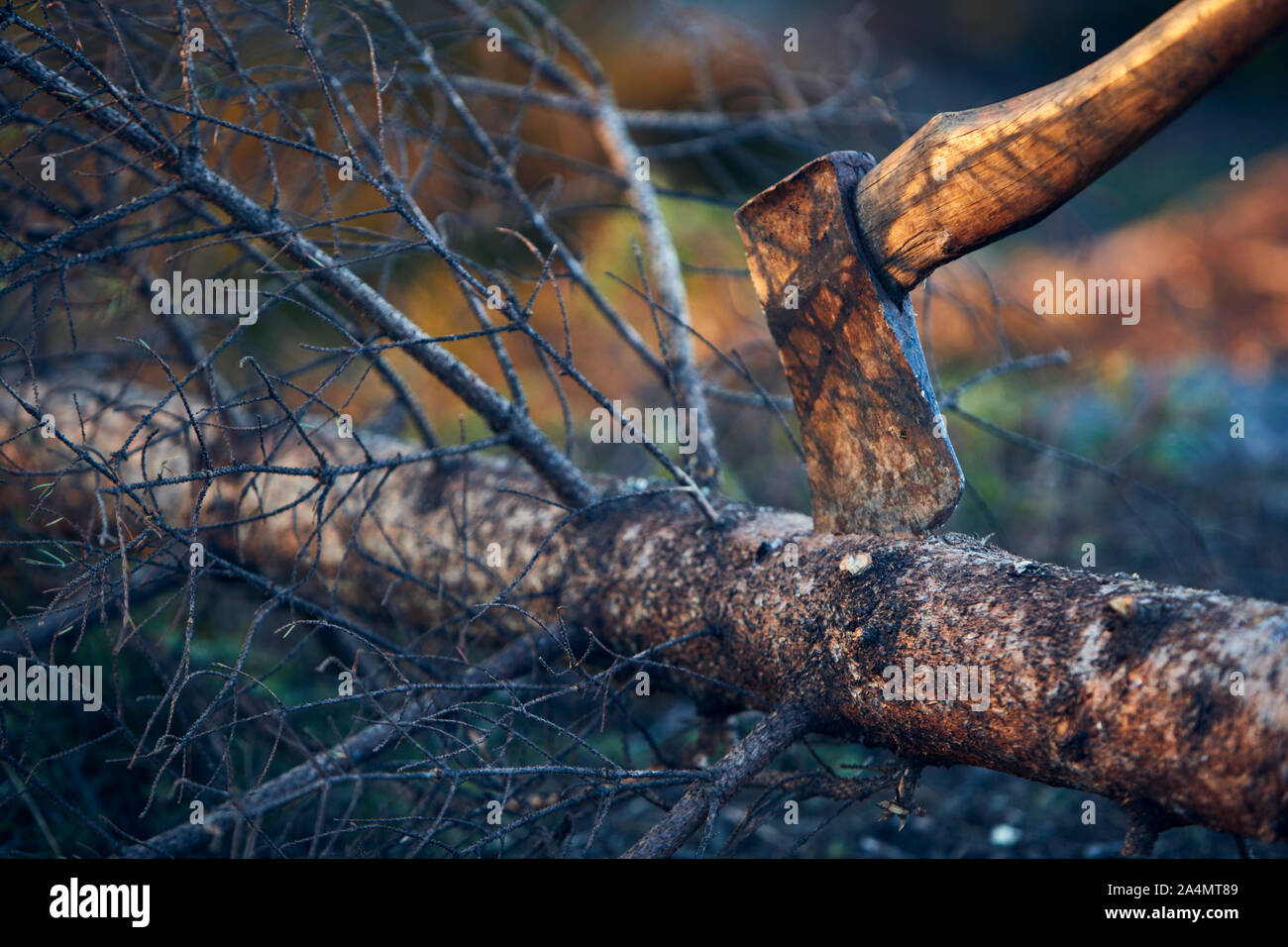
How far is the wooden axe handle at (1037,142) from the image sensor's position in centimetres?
97

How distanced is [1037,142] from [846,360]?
0.45 meters

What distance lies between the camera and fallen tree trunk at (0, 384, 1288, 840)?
102 centimetres

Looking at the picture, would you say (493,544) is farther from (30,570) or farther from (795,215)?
(30,570)

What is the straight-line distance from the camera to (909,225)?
4.22ft

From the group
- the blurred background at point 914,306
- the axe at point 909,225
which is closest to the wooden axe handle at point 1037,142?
the axe at point 909,225

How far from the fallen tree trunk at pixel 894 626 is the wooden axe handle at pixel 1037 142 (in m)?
0.56

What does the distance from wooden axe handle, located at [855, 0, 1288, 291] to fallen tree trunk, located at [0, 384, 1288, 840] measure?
555 millimetres

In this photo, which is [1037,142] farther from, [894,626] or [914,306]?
[914,306]

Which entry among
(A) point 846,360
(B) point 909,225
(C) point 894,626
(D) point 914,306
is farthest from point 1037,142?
(D) point 914,306

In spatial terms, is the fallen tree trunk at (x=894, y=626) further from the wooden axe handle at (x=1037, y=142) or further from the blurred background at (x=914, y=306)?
Answer: the wooden axe handle at (x=1037, y=142)

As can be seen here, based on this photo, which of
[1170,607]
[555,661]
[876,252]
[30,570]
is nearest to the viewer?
[1170,607]
